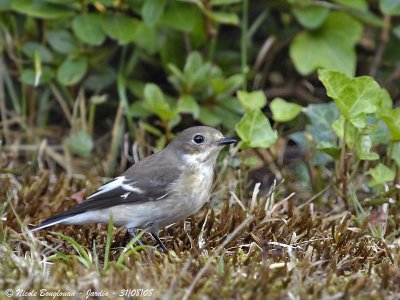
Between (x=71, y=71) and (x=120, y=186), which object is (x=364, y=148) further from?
(x=71, y=71)

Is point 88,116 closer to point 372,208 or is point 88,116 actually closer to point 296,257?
point 372,208

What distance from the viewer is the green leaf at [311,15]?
6.31m

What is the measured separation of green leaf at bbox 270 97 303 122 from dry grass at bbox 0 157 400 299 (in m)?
0.50

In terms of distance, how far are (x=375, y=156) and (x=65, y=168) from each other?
2659 mm

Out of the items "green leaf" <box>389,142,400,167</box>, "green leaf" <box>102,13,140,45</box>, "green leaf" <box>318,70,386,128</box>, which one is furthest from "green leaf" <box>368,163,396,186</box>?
"green leaf" <box>102,13,140,45</box>

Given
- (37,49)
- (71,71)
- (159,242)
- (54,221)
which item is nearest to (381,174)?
(159,242)

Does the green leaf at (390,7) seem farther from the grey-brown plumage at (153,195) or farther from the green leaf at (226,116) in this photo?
the grey-brown plumage at (153,195)

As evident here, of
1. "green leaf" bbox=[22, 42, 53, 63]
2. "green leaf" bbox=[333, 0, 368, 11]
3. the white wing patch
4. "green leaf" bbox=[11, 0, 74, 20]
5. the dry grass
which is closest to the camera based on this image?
the dry grass

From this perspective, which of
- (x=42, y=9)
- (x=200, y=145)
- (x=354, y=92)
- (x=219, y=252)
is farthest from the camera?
(x=42, y=9)

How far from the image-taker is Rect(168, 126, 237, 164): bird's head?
16.5 ft

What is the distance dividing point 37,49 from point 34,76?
248mm

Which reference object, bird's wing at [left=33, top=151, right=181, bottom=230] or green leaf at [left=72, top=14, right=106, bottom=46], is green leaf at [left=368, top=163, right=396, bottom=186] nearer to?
bird's wing at [left=33, top=151, right=181, bottom=230]

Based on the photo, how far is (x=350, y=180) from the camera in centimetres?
521

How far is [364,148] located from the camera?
511 centimetres
